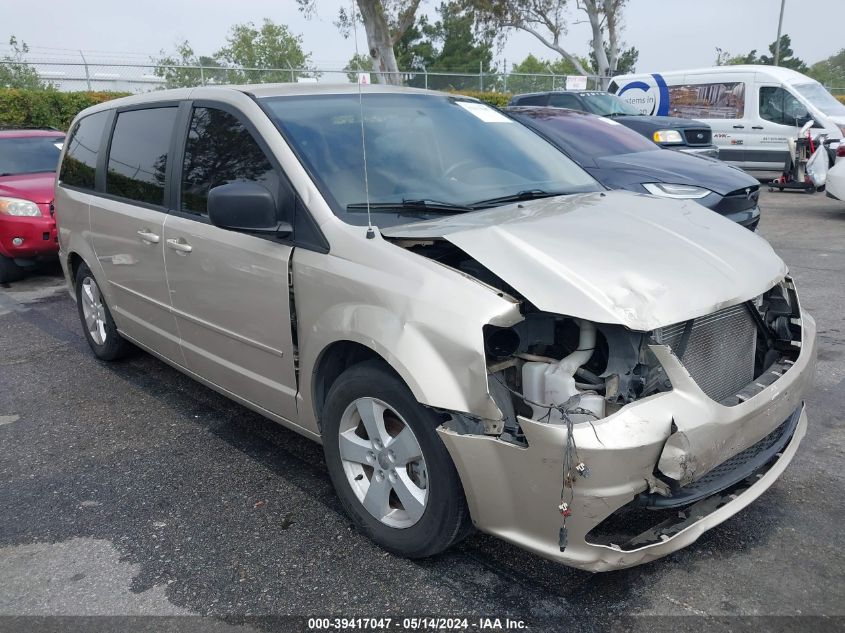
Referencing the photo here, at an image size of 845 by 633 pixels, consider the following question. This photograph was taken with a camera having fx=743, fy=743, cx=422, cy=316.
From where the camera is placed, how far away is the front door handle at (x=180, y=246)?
147 inches

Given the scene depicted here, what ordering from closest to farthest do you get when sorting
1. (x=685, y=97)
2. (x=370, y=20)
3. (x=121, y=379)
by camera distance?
1. (x=121, y=379)
2. (x=685, y=97)
3. (x=370, y=20)

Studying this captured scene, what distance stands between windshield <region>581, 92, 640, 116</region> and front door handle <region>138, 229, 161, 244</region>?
9.56 meters

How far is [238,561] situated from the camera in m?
2.95

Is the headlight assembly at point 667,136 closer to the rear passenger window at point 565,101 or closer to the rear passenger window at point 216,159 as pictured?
the rear passenger window at point 565,101

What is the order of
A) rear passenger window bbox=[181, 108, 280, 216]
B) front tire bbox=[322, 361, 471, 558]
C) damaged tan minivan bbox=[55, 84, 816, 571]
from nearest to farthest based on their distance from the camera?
damaged tan minivan bbox=[55, 84, 816, 571]
front tire bbox=[322, 361, 471, 558]
rear passenger window bbox=[181, 108, 280, 216]

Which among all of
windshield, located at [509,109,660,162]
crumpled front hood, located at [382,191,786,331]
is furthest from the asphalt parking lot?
windshield, located at [509,109,660,162]

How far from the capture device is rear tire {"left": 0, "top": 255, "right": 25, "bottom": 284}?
823 cm

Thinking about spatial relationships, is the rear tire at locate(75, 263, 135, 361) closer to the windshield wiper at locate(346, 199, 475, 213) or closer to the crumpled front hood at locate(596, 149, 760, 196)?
the windshield wiper at locate(346, 199, 475, 213)

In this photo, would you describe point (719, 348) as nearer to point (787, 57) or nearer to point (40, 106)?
point (40, 106)

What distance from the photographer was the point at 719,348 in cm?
272

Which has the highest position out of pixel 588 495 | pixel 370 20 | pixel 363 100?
pixel 370 20

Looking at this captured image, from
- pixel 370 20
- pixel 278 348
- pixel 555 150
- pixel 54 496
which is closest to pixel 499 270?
pixel 278 348

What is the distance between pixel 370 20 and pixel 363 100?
22.1 meters

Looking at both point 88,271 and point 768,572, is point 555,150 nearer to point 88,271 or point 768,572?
point 768,572
